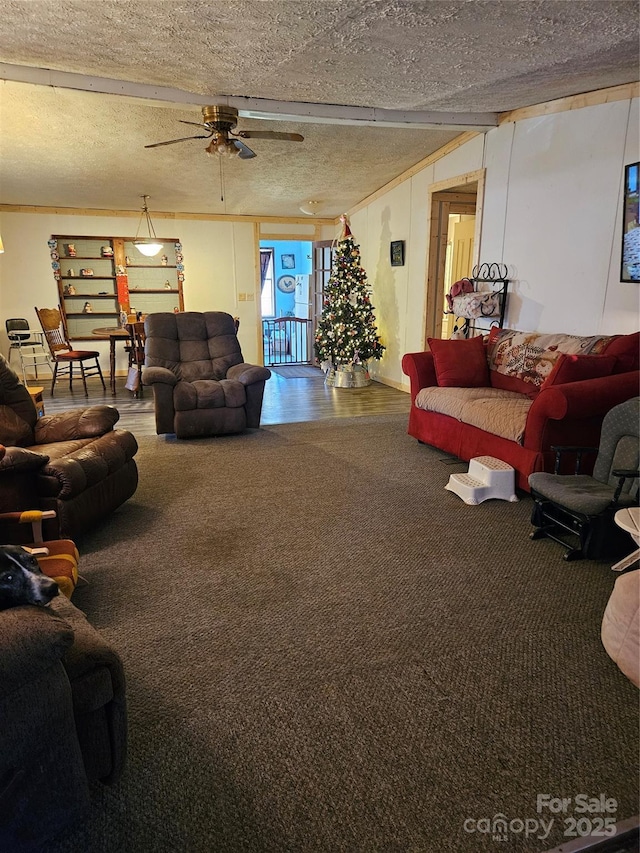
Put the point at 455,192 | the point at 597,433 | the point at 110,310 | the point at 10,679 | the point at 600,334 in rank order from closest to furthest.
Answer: the point at 10,679 < the point at 597,433 < the point at 600,334 < the point at 455,192 < the point at 110,310

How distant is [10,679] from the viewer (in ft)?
3.26

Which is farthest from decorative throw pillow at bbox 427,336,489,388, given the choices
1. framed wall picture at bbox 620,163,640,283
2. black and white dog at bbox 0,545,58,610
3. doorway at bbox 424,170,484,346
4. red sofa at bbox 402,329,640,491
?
black and white dog at bbox 0,545,58,610

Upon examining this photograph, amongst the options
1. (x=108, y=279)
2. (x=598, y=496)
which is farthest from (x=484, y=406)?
(x=108, y=279)

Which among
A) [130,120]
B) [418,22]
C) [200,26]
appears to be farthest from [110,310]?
[418,22]

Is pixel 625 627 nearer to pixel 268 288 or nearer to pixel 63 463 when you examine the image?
pixel 63 463

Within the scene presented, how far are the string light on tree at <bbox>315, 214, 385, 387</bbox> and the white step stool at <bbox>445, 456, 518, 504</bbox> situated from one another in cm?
386

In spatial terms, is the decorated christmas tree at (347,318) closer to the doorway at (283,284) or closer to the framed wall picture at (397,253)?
the framed wall picture at (397,253)

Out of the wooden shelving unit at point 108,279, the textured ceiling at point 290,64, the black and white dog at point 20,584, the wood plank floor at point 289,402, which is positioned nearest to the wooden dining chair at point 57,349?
the wood plank floor at point 289,402

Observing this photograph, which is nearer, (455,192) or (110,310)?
(455,192)

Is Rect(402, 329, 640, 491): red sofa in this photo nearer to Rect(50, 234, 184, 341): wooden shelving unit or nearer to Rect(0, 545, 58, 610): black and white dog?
Rect(0, 545, 58, 610): black and white dog

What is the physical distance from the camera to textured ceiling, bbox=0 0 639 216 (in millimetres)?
2453

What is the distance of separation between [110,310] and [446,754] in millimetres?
8502

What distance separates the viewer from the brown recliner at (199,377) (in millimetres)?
4445

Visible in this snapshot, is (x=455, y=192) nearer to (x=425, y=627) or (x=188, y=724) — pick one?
(x=425, y=627)
